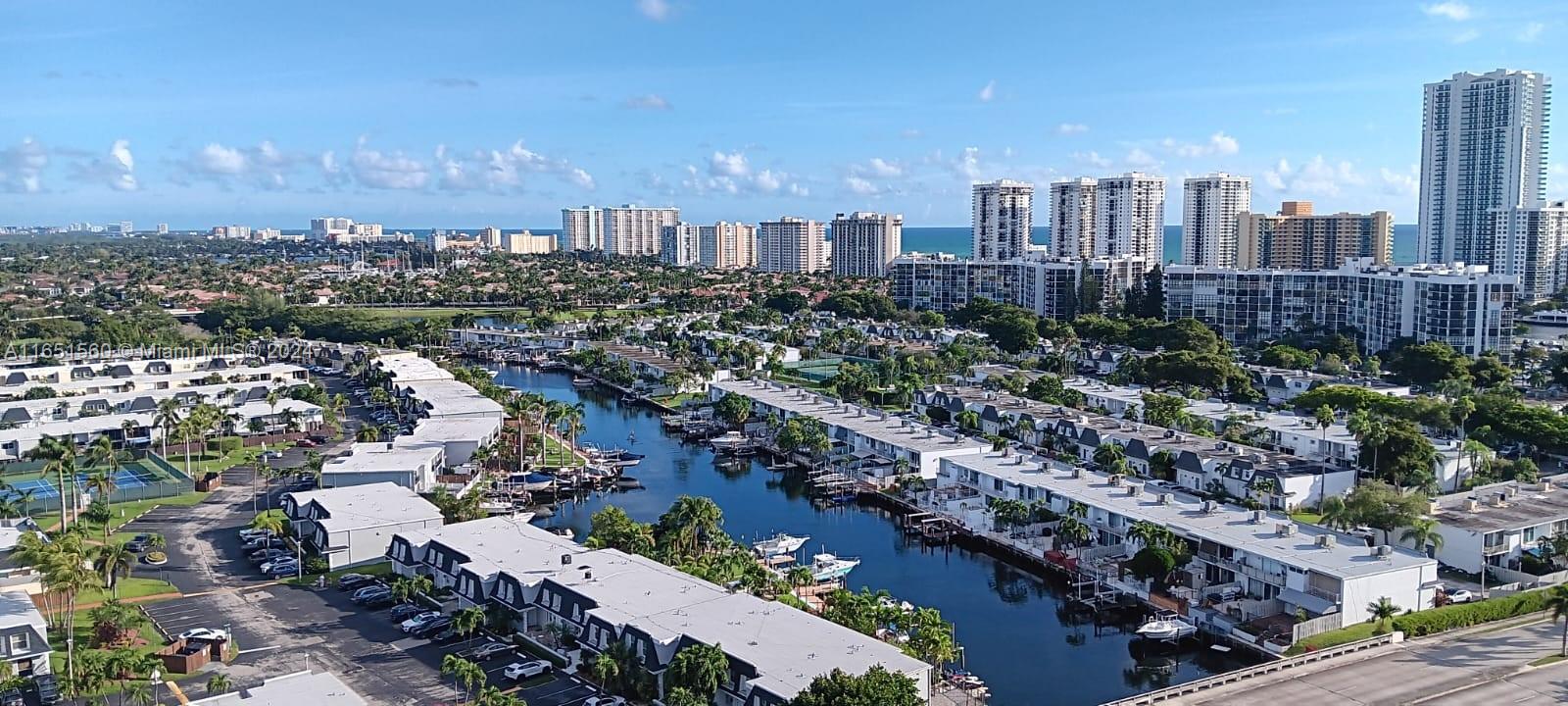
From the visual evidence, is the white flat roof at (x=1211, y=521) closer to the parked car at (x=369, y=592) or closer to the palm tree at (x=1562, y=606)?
the palm tree at (x=1562, y=606)

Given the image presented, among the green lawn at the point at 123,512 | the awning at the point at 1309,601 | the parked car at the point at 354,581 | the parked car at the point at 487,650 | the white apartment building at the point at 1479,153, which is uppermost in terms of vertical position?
the white apartment building at the point at 1479,153

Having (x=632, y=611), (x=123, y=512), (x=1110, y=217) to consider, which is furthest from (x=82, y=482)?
(x=1110, y=217)

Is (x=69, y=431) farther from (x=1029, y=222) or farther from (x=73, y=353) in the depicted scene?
(x=1029, y=222)

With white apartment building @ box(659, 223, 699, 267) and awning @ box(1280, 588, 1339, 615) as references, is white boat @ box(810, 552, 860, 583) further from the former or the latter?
white apartment building @ box(659, 223, 699, 267)

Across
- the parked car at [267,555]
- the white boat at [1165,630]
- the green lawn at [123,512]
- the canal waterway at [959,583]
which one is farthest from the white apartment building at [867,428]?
the green lawn at [123,512]

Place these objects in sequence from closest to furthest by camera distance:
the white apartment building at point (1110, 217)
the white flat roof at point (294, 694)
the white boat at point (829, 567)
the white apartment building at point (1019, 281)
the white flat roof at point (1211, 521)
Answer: the white flat roof at point (294, 694), the white flat roof at point (1211, 521), the white boat at point (829, 567), the white apartment building at point (1019, 281), the white apartment building at point (1110, 217)

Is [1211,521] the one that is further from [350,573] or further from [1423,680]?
[350,573]
